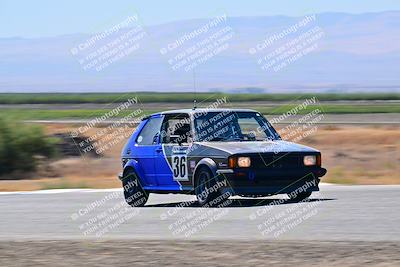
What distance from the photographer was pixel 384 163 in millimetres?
32500

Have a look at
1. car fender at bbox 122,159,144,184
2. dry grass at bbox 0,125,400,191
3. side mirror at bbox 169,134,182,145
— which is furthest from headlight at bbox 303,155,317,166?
dry grass at bbox 0,125,400,191

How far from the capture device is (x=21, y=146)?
3447cm

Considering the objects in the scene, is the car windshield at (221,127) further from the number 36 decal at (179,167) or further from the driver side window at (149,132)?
the driver side window at (149,132)

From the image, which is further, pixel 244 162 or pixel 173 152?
pixel 173 152

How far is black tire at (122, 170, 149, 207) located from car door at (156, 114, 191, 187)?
18.4 inches

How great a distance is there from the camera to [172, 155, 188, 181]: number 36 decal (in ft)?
57.1

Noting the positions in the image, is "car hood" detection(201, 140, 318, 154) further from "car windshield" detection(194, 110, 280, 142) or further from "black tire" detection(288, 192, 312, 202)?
"black tire" detection(288, 192, 312, 202)

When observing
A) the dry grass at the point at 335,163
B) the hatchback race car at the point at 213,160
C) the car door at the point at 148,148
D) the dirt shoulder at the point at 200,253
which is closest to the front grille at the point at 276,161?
the hatchback race car at the point at 213,160

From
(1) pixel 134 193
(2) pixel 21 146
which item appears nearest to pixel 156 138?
(1) pixel 134 193

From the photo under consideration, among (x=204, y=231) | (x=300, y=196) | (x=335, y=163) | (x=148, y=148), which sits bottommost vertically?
(x=335, y=163)

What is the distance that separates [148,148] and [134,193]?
80 cm

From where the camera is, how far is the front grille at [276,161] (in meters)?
16.8

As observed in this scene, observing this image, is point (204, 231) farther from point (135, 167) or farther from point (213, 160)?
point (135, 167)

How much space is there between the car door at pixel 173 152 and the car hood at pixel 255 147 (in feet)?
1.50
